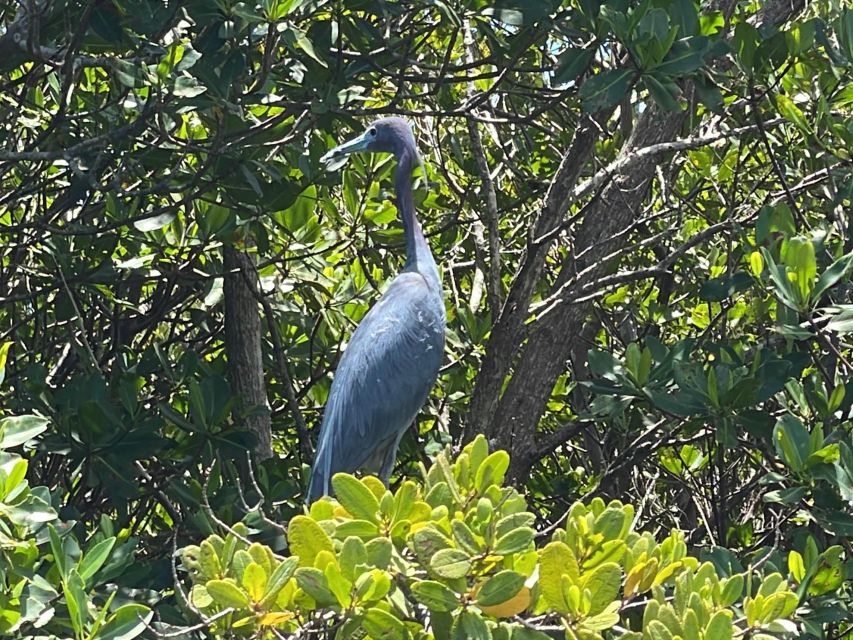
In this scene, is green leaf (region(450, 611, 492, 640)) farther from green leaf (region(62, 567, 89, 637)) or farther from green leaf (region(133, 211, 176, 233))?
green leaf (region(133, 211, 176, 233))

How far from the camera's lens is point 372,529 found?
2543 millimetres

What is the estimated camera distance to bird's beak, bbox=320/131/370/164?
Result: 4.32 m

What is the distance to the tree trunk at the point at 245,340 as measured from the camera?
4.53 m

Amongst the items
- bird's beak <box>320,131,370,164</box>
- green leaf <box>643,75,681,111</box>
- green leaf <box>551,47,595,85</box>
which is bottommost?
bird's beak <box>320,131,370,164</box>

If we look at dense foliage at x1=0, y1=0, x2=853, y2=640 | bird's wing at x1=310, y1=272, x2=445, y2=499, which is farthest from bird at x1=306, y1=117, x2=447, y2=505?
dense foliage at x1=0, y1=0, x2=853, y2=640

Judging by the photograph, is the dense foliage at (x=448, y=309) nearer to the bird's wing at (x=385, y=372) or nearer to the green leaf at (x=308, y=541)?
the green leaf at (x=308, y=541)

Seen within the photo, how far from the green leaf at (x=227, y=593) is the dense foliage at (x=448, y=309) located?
0.06ft

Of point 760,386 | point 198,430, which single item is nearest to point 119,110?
point 198,430

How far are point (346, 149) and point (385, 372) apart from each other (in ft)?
2.48

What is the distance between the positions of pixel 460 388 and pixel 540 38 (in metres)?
1.40

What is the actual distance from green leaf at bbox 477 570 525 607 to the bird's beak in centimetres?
212

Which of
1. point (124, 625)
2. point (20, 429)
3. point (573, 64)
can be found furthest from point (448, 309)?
point (124, 625)

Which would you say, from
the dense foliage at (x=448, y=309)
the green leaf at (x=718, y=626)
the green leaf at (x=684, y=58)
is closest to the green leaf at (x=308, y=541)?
the dense foliage at (x=448, y=309)

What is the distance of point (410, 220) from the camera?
452cm
